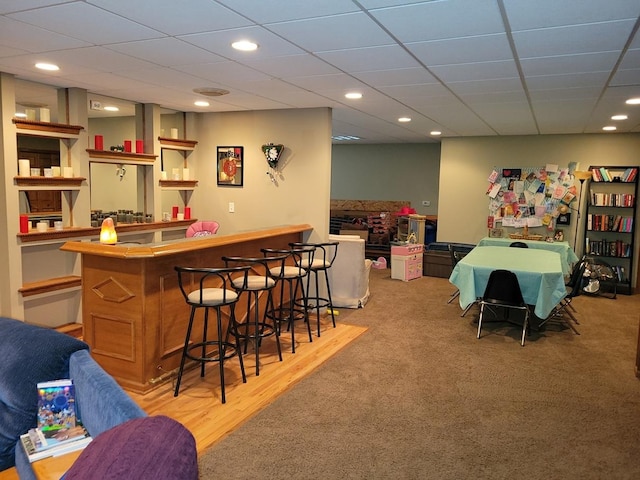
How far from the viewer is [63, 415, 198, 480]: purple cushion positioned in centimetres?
123

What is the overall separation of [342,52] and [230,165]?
10.4ft

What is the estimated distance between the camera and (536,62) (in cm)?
333

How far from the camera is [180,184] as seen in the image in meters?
6.14

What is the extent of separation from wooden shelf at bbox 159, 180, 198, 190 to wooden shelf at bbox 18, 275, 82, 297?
1548mm

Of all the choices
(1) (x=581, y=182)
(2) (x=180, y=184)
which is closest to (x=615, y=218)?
(1) (x=581, y=182)

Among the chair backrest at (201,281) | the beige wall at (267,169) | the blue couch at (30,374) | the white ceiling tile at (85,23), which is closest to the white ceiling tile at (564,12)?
the white ceiling tile at (85,23)

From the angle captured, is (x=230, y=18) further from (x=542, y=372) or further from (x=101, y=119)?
(x=101, y=119)

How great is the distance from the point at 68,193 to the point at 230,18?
10.4 feet

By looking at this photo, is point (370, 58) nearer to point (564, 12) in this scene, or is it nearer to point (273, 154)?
point (564, 12)

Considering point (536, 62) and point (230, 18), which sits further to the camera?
point (536, 62)

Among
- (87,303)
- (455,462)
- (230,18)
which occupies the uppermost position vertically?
(230,18)

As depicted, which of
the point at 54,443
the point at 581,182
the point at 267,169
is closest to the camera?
the point at 54,443

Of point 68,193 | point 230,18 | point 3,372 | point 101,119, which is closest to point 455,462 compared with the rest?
point 3,372

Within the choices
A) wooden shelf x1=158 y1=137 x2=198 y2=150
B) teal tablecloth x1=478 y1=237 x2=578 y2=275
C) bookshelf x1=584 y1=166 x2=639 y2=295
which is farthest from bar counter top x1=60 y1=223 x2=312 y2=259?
bookshelf x1=584 y1=166 x2=639 y2=295
